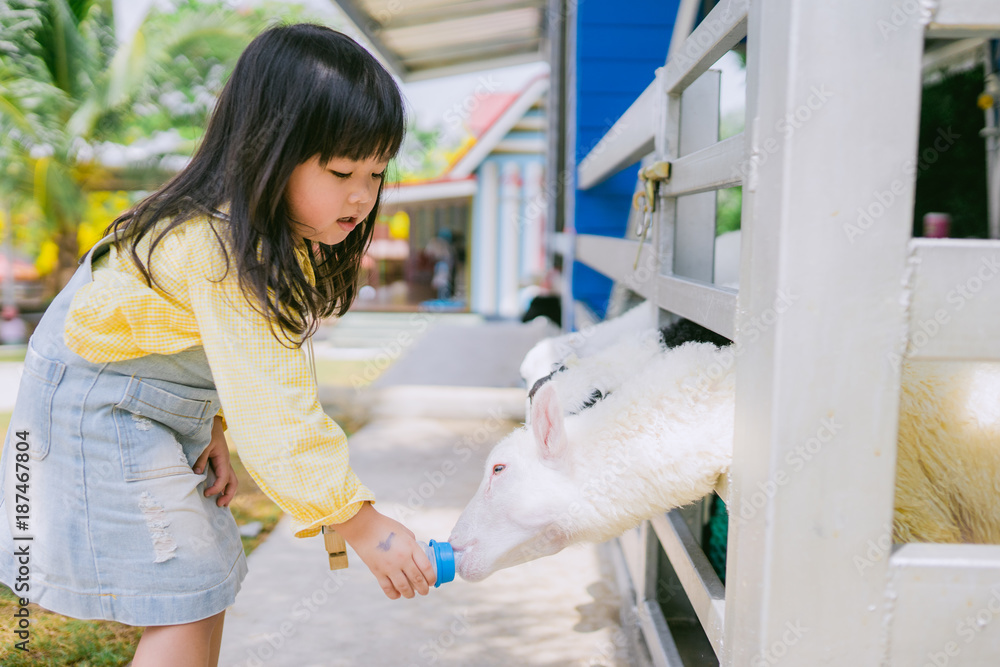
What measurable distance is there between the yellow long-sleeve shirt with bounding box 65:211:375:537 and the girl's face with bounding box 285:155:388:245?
156mm

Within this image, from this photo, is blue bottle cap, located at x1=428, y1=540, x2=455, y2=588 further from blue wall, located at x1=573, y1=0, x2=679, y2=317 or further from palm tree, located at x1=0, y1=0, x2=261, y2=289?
palm tree, located at x1=0, y1=0, x2=261, y2=289

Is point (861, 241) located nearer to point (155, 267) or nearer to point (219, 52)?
point (155, 267)

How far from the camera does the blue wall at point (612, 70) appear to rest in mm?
4867

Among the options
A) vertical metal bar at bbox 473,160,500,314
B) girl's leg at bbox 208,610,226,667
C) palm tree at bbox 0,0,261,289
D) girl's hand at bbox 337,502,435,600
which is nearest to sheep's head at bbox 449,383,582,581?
girl's hand at bbox 337,502,435,600

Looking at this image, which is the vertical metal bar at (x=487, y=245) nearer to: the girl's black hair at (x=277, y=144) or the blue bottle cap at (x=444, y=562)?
the girl's black hair at (x=277, y=144)

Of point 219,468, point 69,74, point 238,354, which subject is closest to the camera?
point 238,354

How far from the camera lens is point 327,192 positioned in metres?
1.47

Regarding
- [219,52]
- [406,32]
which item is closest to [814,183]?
[406,32]

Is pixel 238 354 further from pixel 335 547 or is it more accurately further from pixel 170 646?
pixel 170 646

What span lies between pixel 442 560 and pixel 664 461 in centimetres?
47

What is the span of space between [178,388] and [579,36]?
13.3 feet

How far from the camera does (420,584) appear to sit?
145 cm

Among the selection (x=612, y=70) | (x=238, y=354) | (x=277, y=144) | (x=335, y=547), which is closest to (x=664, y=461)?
(x=335, y=547)

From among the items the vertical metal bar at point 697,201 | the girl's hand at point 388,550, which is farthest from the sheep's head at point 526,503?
the vertical metal bar at point 697,201
